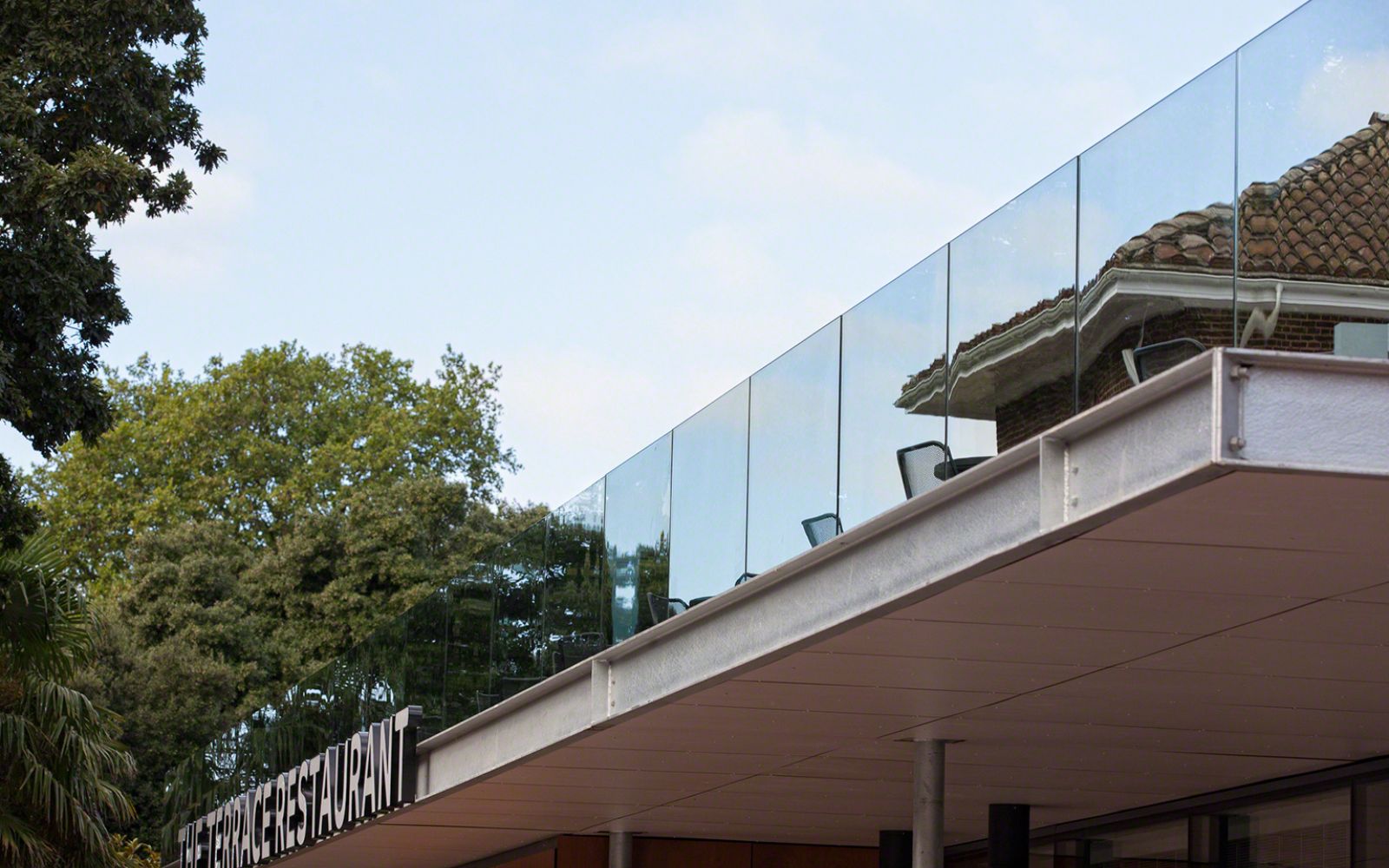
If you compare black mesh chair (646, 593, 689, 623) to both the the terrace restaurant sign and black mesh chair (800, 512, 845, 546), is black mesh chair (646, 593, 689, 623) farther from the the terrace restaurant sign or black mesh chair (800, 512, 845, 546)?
the the terrace restaurant sign

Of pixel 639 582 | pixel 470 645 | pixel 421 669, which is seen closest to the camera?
pixel 639 582

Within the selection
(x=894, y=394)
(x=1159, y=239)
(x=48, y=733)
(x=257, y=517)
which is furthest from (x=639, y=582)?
(x=257, y=517)

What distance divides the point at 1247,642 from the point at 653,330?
5120 cm

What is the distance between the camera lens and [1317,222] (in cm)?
688

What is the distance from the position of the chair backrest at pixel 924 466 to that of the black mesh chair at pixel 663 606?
275 cm

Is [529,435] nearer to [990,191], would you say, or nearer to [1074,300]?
[990,191]

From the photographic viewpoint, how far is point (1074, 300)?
7926mm

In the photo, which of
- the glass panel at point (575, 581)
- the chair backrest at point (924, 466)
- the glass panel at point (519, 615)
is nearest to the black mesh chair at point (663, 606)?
the glass panel at point (575, 581)

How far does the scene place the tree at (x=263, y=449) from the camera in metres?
46.2

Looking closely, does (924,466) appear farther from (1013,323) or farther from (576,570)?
(576,570)

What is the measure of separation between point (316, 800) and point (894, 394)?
10156mm

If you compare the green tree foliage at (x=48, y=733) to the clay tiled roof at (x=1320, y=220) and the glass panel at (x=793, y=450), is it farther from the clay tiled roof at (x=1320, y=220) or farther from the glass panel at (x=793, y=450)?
the clay tiled roof at (x=1320, y=220)

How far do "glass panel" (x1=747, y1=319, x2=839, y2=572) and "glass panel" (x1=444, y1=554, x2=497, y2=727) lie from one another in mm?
3882

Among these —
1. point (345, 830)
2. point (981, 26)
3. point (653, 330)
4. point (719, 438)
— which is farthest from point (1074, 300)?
point (653, 330)
